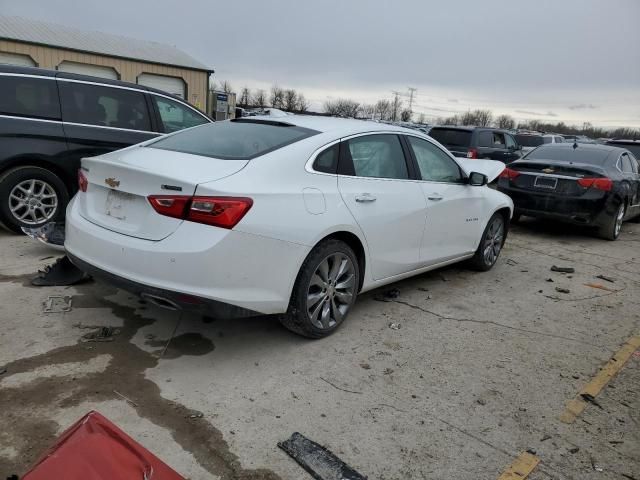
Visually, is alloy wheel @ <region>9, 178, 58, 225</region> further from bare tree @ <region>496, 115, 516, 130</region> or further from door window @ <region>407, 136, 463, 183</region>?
bare tree @ <region>496, 115, 516, 130</region>

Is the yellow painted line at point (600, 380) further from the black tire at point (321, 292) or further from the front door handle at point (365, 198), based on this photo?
the front door handle at point (365, 198)

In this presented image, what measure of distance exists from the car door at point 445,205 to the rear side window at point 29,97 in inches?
162

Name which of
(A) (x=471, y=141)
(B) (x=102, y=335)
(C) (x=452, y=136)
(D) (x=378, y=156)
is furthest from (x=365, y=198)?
(C) (x=452, y=136)

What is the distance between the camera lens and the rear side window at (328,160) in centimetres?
370

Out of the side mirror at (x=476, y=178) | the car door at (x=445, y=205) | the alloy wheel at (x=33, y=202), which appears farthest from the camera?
the alloy wheel at (x=33, y=202)

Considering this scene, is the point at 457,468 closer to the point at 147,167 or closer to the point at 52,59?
the point at 147,167

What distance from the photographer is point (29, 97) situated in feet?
18.9

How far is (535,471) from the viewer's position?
261 centimetres

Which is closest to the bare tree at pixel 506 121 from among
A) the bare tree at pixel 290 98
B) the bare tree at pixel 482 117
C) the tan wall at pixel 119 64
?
the bare tree at pixel 482 117

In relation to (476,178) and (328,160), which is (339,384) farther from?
(476,178)

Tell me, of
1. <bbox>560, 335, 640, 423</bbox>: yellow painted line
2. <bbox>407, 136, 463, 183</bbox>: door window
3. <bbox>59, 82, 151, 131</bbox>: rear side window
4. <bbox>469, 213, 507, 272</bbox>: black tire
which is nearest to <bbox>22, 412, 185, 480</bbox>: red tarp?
<bbox>560, 335, 640, 423</bbox>: yellow painted line

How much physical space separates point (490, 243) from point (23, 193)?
5.36m

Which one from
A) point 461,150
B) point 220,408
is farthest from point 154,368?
point 461,150

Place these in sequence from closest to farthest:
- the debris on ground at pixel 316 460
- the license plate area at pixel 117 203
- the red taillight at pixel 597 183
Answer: the debris on ground at pixel 316 460
the license plate area at pixel 117 203
the red taillight at pixel 597 183
